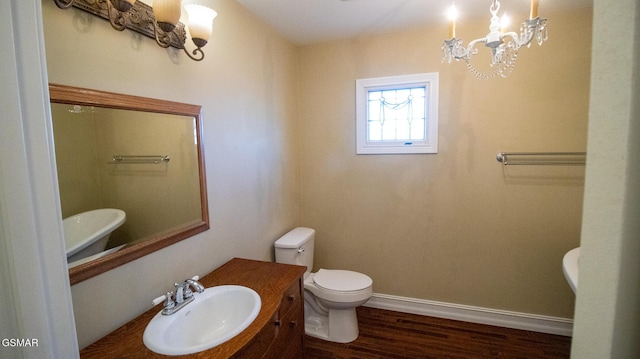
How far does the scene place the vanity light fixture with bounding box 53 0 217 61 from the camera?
1029 millimetres

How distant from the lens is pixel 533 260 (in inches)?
87.7

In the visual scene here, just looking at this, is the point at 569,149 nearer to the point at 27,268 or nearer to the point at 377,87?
the point at 377,87

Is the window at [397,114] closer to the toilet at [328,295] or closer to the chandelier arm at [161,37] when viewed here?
the toilet at [328,295]

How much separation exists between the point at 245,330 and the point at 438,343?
1.72 meters

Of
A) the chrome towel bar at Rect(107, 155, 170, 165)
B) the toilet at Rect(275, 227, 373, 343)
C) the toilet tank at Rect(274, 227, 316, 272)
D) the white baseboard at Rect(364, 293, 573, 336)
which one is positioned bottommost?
the white baseboard at Rect(364, 293, 573, 336)

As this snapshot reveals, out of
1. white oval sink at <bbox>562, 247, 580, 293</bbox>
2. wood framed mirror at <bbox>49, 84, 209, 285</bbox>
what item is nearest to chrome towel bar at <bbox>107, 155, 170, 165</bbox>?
wood framed mirror at <bbox>49, 84, 209, 285</bbox>

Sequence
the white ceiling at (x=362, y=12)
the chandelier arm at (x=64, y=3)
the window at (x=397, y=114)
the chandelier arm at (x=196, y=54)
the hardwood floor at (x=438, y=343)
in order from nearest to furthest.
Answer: the chandelier arm at (x=64, y=3) < the chandelier arm at (x=196, y=54) < the white ceiling at (x=362, y=12) < the hardwood floor at (x=438, y=343) < the window at (x=397, y=114)

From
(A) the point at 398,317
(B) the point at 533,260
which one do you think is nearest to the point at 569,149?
(B) the point at 533,260

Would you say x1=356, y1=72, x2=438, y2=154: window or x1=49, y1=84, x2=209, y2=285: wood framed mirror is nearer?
x1=49, y1=84, x2=209, y2=285: wood framed mirror

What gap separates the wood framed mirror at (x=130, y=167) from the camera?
98 cm

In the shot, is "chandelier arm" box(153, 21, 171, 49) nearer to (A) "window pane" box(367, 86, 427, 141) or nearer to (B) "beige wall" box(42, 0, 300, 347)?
(B) "beige wall" box(42, 0, 300, 347)

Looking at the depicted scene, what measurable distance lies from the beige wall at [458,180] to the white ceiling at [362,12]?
121mm

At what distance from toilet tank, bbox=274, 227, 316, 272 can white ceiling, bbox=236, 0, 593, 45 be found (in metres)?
1.72

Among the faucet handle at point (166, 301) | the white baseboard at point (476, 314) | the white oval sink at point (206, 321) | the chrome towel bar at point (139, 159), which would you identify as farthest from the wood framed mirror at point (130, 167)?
the white baseboard at point (476, 314)
